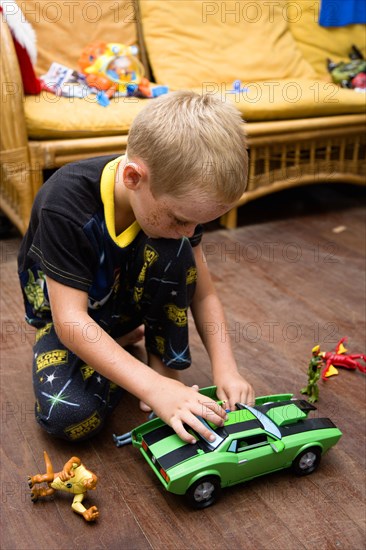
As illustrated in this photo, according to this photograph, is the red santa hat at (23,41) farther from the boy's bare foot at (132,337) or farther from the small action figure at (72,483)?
the small action figure at (72,483)

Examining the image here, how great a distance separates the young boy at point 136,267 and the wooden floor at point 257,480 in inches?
3.3

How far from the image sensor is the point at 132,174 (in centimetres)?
85

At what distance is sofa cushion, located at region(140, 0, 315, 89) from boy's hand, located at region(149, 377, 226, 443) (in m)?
1.47

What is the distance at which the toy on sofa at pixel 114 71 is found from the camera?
6.28ft

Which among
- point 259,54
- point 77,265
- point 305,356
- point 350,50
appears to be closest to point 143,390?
point 77,265

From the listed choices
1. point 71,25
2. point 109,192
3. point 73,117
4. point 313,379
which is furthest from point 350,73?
point 109,192

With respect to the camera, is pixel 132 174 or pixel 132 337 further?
pixel 132 337

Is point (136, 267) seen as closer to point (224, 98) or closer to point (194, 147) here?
point (194, 147)

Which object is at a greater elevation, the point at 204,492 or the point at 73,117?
the point at 73,117

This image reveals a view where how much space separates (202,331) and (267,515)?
35 centimetres

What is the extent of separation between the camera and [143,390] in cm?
89

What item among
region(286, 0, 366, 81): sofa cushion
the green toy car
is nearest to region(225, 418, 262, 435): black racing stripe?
the green toy car

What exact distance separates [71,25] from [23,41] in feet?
1.38

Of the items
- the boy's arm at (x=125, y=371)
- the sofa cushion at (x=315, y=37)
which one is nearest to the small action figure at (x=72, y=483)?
the boy's arm at (x=125, y=371)
